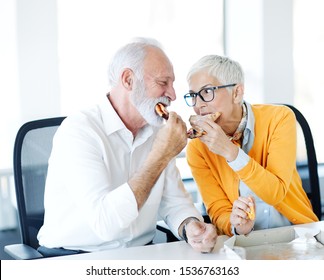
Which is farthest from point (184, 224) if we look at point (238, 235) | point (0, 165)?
point (0, 165)

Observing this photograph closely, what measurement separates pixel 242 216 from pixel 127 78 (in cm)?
57

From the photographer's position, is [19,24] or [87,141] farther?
[19,24]

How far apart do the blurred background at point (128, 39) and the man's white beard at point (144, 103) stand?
38.2 inches

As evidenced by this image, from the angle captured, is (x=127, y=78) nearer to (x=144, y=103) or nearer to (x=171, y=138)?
(x=144, y=103)

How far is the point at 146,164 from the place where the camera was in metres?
1.78

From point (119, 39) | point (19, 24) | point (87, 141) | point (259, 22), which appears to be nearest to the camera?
point (87, 141)

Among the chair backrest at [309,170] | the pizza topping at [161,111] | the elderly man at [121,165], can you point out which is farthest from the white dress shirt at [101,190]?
the chair backrest at [309,170]

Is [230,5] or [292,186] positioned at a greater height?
[230,5]

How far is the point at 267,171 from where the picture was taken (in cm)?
204

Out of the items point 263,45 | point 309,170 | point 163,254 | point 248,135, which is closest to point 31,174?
point 163,254

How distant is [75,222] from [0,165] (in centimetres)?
102

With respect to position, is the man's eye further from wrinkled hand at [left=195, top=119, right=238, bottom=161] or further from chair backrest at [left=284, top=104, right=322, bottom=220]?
chair backrest at [left=284, top=104, right=322, bottom=220]

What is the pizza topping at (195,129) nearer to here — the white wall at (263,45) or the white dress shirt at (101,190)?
the white dress shirt at (101,190)

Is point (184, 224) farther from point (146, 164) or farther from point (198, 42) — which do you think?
point (198, 42)
